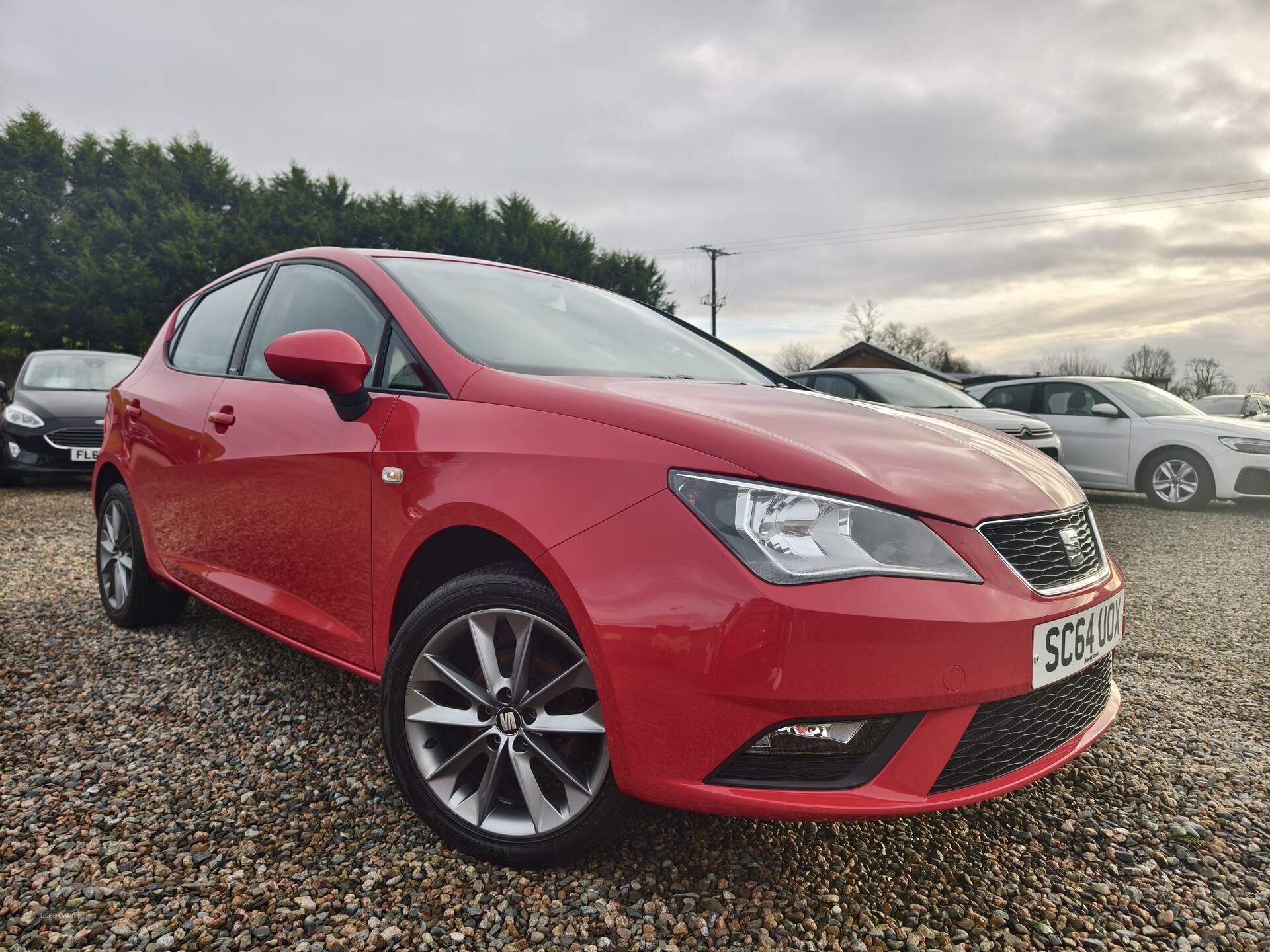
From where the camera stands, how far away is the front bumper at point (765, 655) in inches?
57.1

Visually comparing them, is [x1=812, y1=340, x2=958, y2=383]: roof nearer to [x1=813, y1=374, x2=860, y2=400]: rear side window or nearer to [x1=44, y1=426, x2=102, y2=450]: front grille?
[x1=813, y1=374, x2=860, y2=400]: rear side window

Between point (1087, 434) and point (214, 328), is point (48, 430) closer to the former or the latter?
point (214, 328)

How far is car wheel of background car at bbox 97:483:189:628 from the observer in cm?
349

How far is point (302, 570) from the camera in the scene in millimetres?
2375

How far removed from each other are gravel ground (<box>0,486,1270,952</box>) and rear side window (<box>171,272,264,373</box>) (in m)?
1.22

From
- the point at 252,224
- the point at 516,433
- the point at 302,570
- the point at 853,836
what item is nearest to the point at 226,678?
the point at 302,570

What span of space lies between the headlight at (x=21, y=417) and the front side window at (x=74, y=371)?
0.46 meters

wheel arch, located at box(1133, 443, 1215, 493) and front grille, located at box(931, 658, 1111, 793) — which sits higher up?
wheel arch, located at box(1133, 443, 1215, 493)

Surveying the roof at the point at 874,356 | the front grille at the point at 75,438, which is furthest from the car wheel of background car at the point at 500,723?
the roof at the point at 874,356

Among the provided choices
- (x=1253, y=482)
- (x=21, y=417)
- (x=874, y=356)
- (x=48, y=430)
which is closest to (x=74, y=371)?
(x=21, y=417)

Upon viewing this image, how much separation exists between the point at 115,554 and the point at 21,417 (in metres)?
6.53

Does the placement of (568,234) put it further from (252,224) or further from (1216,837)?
(1216,837)

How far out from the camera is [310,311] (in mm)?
2656

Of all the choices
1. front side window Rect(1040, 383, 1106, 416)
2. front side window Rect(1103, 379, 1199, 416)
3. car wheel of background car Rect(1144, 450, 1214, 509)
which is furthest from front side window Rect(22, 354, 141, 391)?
car wheel of background car Rect(1144, 450, 1214, 509)
